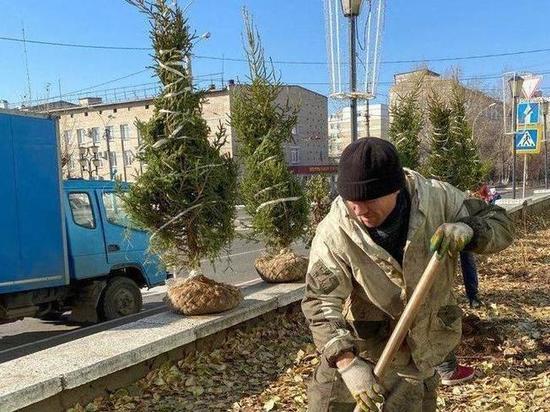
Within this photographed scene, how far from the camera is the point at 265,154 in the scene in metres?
6.04

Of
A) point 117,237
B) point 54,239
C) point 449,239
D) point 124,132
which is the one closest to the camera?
point 449,239

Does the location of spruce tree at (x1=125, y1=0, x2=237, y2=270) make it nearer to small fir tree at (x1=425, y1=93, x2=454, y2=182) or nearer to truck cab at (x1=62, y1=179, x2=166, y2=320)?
truck cab at (x1=62, y1=179, x2=166, y2=320)

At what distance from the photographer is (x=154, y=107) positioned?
475 centimetres

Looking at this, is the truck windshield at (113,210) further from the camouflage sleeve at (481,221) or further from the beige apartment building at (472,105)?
the beige apartment building at (472,105)

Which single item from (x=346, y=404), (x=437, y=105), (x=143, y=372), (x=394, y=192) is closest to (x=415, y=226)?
(x=394, y=192)

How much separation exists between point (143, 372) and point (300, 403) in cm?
117

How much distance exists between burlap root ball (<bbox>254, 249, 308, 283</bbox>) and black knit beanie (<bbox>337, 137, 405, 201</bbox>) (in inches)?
150

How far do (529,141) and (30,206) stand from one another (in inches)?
448

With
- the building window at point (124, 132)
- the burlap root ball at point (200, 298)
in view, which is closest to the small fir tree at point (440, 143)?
the burlap root ball at point (200, 298)

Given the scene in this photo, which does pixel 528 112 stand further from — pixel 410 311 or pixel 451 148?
pixel 410 311

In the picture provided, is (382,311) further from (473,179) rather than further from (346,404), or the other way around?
(473,179)

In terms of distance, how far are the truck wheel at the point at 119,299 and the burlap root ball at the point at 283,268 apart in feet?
7.70

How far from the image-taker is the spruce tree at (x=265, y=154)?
6.06 meters

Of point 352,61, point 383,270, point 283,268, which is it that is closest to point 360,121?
point 352,61
